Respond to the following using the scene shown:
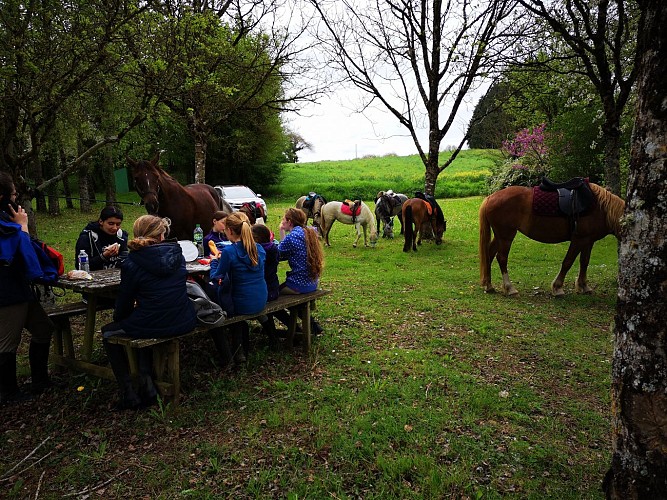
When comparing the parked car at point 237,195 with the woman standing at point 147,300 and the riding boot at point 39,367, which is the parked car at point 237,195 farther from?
the woman standing at point 147,300

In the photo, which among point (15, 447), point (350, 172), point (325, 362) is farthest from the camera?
point (350, 172)

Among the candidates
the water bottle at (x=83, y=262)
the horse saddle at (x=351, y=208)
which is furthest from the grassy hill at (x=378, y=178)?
the water bottle at (x=83, y=262)

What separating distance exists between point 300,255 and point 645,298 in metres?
3.72

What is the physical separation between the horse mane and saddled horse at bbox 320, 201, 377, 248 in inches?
277

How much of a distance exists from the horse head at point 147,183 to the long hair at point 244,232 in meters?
2.99

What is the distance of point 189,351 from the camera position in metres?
5.26

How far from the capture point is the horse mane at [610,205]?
303 inches

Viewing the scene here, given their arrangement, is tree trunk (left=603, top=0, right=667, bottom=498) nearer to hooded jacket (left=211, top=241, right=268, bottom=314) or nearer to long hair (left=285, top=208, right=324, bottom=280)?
hooded jacket (left=211, top=241, right=268, bottom=314)

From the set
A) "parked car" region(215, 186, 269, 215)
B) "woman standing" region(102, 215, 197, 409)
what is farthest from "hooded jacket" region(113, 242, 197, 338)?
"parked car" region(215, 186, 269, 215)

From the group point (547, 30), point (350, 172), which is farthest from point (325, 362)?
point (350, 172)

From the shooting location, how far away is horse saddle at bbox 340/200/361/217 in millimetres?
13969

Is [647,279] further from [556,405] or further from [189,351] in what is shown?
[189,351]

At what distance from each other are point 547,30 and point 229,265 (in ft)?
33.8

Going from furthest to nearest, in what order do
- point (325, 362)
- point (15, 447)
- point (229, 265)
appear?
point (325, 362), point (229, 265), point (15, 447)
